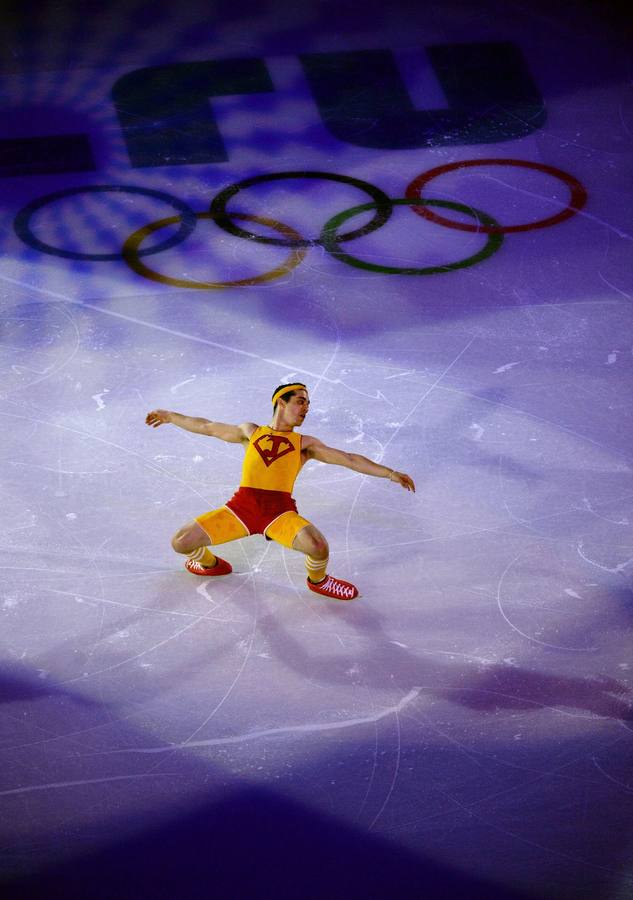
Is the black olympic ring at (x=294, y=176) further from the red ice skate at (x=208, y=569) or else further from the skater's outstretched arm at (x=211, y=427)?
the red ice skate at (x=208, y=569)

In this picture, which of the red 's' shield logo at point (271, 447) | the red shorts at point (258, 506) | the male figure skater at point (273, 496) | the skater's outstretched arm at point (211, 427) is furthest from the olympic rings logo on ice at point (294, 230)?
the red shorts at point (258, 506)

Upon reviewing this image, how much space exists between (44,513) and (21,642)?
101 centimetres

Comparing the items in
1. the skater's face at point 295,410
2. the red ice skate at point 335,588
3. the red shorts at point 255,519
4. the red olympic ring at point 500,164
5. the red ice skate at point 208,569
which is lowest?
the red ice skate at point 208,569

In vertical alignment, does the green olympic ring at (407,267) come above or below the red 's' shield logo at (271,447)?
below

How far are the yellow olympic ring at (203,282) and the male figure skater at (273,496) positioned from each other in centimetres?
256

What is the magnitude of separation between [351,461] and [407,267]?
3.13 m

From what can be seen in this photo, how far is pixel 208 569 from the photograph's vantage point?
6.21 meters

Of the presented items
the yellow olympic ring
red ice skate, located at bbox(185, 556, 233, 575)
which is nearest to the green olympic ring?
the yellow olympic ring

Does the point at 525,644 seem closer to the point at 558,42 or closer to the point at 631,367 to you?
the point at 631,367

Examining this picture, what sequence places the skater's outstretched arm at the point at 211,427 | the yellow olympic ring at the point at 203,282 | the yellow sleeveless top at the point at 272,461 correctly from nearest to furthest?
the yellow sleeveless top at the point at 272,461 < the skater's outstretched arm at the point at 211,427 < the yellow olympic ring at the point at 203,282

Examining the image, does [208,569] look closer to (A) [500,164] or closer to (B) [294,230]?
(B) [294,230]

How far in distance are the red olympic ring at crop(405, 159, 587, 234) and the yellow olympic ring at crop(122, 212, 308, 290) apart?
1.12m

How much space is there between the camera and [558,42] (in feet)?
38.4

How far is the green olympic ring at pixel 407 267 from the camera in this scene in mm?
8898
